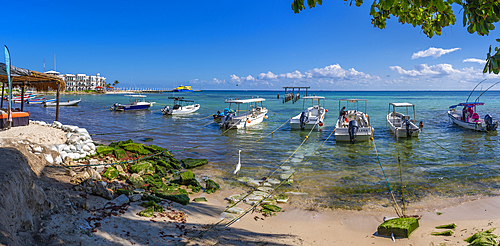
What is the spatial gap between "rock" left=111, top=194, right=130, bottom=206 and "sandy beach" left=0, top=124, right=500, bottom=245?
0.20m

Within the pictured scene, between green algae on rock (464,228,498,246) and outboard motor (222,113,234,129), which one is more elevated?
outboard motor (222,113,234,129)

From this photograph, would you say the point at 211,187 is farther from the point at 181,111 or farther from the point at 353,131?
the point at 181,111

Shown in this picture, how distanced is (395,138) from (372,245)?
16.1 metres

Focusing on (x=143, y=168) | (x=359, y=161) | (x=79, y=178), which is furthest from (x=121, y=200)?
(x=359, y=161)

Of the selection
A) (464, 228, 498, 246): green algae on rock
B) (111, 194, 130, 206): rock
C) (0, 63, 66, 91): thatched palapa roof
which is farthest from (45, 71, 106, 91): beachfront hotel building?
(464, 228, 498, 246): green algae on rock

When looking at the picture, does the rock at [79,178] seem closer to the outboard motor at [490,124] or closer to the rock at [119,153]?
the rock at [119,153]

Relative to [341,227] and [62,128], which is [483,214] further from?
[62,128]

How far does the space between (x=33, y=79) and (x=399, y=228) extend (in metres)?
16.2

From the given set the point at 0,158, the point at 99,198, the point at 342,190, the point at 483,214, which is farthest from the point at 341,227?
the point at 0,158

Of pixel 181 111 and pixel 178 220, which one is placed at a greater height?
pixel 181 111

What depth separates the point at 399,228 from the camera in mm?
5840

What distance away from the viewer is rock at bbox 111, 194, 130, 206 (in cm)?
614

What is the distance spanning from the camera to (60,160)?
27.0 feet

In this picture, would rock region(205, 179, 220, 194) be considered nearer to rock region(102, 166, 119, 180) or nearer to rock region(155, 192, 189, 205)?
rock region(155, 192, 189, 205)
